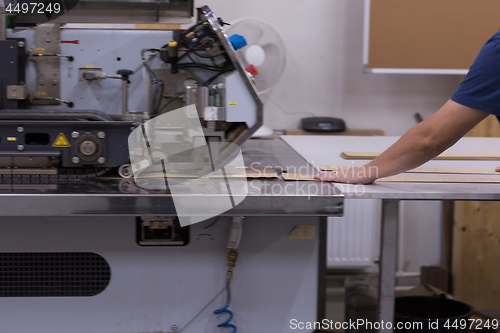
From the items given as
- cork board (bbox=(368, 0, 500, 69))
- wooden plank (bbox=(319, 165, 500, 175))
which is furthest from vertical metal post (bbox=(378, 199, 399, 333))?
cork board (bbox=(368, 0, 500, 69))

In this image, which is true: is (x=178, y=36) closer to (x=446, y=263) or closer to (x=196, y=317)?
(x=196, y=317)

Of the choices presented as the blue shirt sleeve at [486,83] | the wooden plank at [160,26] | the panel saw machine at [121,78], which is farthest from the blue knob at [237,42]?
the blue shirt sleeve at [486,83]

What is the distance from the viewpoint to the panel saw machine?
1101mm

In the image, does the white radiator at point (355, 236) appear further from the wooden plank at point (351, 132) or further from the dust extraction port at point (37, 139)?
the dust extraction port at point (37, 139)

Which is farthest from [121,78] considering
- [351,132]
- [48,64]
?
[351,132]

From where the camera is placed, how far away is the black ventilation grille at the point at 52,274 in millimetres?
1085

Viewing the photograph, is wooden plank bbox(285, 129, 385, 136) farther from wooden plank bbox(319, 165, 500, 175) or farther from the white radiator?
wooden plank bbox(319, 165, 500, 175)

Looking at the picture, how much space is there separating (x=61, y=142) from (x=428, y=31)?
2.15m

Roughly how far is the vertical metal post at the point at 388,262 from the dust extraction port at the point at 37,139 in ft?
2.78

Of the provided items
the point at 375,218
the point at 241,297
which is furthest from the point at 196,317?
the point at 375,218

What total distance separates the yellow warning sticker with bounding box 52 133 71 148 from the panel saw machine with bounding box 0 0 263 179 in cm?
3

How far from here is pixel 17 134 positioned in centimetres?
103

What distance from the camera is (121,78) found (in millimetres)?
1221
